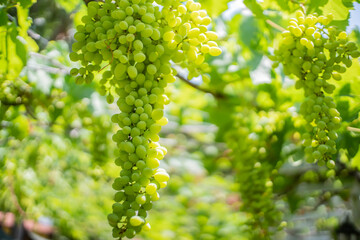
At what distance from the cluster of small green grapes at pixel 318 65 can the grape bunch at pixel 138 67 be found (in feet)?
0.80

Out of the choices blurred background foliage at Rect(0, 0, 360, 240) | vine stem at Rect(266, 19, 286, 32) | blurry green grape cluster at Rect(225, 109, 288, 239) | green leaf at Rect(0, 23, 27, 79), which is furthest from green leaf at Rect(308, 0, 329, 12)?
green leaf at Rect(0, 23, 27, 79)

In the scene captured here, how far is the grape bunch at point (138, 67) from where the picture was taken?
65 centimetres

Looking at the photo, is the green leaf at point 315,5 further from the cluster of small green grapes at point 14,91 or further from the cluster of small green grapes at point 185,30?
the cluster of small green grapes at point 14,91

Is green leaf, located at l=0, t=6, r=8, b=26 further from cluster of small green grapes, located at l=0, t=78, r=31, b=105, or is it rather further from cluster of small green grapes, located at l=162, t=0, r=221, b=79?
cluster of small green grapes, located at l=162, t=0, r=221, b=79

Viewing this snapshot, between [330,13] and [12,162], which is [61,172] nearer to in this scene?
[12,162]

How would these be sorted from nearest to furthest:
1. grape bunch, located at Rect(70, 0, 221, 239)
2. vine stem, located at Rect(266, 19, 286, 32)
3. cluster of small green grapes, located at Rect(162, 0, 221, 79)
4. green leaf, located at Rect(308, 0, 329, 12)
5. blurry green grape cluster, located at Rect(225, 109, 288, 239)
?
grape bunch, located at Rect(70, 0, 221, 239), cluster of small green grapes, located at Rect(162, 0, 221, 79), green leaf, located at Rect(308, 0, 329, 12), vine stem, located at Rect(266, 19, 286, 32), blurry green grape cluster, located at Rect(225, 109, 288, 239)

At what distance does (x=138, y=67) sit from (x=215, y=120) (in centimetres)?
119

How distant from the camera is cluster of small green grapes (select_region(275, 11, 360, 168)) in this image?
81 centimetres

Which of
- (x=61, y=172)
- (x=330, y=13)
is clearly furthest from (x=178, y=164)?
(x=330, y=13)

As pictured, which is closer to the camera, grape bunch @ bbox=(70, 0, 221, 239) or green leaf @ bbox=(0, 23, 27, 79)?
grape bunch @ bbox=(70, 0, 221, 239)

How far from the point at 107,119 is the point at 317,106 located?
4.72 feet

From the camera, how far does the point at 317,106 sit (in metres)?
0.83

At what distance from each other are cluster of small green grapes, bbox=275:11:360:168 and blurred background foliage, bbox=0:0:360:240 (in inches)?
5.3

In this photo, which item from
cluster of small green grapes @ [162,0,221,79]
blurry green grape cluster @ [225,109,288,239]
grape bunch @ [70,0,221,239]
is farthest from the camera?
blurry green grape cluster @ [225,109,288,239]
